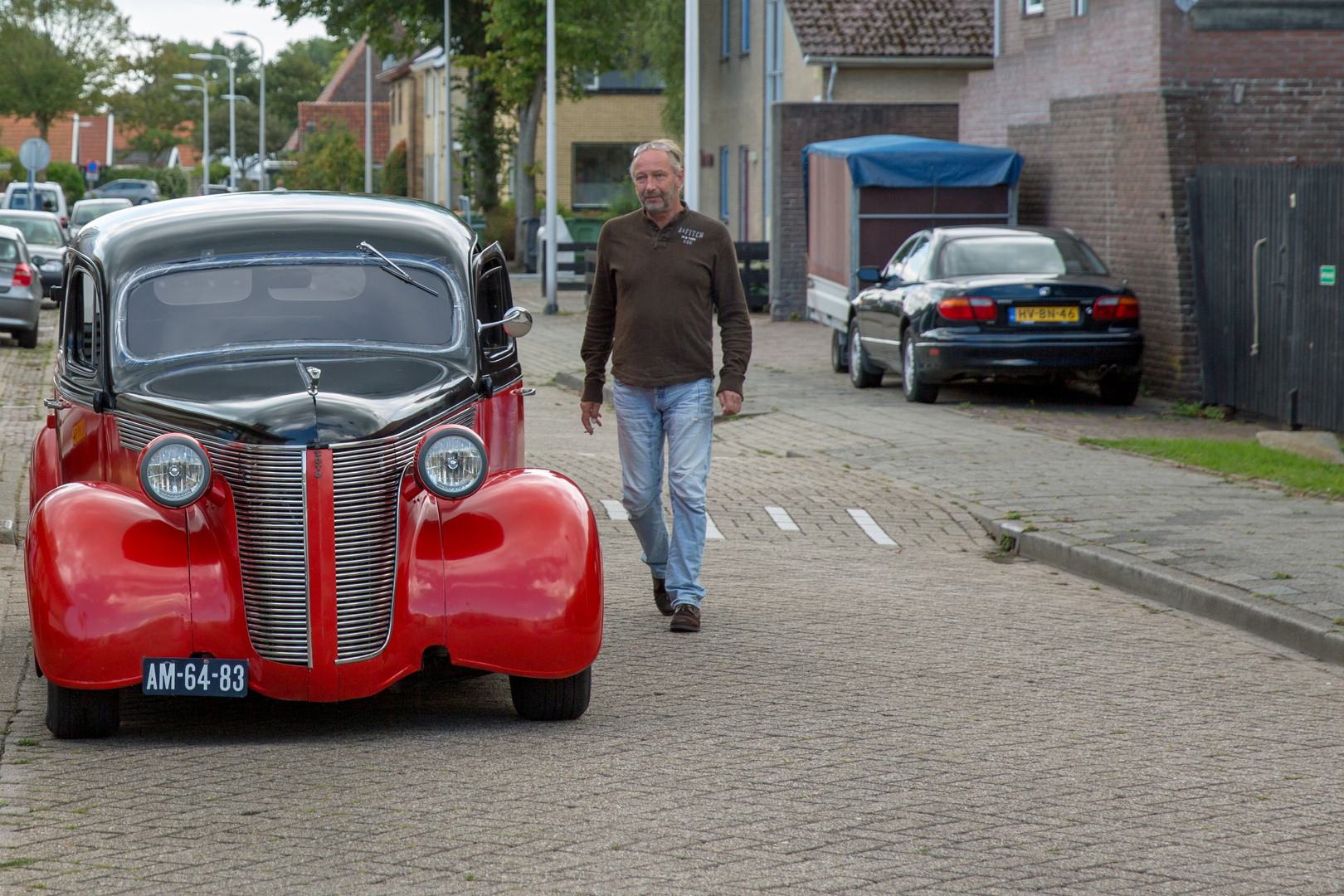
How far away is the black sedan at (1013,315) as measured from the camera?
1598 centimetres

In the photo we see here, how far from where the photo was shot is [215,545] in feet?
18.0

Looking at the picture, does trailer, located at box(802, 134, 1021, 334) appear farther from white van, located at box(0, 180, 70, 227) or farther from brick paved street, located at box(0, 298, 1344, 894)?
white van, located at box(0, 180, 70, 227)

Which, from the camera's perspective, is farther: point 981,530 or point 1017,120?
point 1017,120

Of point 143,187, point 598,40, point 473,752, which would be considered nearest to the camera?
point 473,752

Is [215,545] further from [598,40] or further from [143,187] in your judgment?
[143,187]

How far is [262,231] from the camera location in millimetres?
6656

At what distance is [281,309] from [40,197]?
45.7 m

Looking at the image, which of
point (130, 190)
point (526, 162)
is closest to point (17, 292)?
point (526, 162)

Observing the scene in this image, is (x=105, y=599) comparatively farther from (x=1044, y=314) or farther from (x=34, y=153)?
(x=34, y=153)

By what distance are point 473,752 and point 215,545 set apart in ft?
3.41

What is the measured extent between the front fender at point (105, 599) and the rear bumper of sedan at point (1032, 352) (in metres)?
11.4

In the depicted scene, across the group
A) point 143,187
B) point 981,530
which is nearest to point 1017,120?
point 981,530

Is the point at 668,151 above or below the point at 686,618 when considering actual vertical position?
above

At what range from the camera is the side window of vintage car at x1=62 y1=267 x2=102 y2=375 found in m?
6.50
